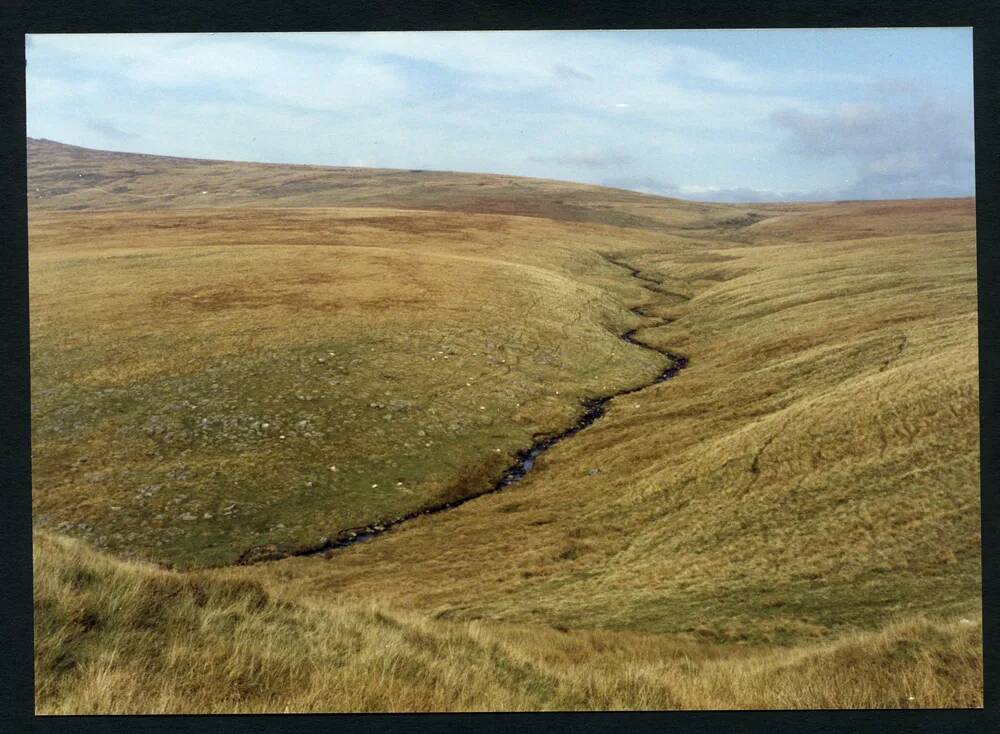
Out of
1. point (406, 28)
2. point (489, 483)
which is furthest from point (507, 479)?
point (406, 28)

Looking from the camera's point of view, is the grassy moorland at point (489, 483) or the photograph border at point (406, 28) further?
the grassy moorland at point (489, 483)

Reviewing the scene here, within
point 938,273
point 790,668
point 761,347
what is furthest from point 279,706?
point 938,273

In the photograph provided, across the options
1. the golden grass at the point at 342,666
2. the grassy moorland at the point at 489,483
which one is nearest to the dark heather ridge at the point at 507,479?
the grassy moorland at the point at 489,483

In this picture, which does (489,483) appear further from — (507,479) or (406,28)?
(406,28)

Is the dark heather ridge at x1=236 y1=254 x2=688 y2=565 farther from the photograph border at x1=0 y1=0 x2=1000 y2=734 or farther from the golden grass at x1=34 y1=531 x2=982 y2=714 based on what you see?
the photograph border at x1=0 y1=0 x2=1000 y2=734

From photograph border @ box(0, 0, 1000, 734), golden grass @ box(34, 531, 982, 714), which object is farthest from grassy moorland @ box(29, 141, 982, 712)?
photograph border @ box(0, 0, 1000, 734)

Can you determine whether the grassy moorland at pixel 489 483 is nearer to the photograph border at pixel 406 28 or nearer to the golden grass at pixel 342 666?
the golden grass at pixel 342 666
